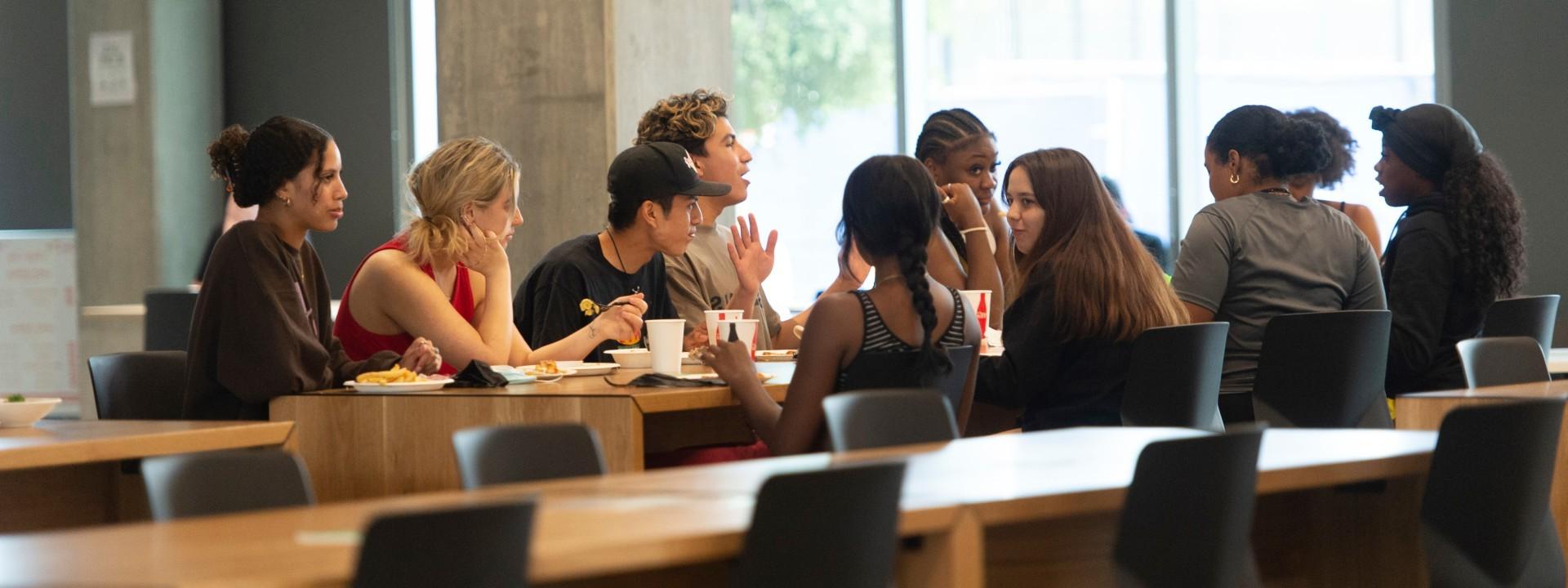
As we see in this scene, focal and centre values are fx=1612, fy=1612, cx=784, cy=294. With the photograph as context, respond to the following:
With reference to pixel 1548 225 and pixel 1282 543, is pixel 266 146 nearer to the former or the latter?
pixel 1282 543

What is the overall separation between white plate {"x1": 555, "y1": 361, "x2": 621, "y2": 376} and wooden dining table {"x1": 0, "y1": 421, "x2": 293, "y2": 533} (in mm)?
739

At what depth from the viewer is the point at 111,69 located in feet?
29.3

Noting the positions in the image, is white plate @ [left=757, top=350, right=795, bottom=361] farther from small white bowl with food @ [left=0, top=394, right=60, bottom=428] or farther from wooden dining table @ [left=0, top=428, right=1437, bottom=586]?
small white bowl with food @ [left=0, top=394, right=60, bottom=428]

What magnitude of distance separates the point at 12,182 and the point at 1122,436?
28.1 ft

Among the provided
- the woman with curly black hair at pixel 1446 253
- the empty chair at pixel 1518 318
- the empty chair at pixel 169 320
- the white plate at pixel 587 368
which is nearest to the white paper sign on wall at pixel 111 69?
the empty chair at pixel 169 320

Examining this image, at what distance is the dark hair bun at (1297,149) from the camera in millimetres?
4332

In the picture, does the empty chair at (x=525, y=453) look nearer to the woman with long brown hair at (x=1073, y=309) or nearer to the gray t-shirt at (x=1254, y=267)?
the woman with long brown hair at (x=1073, y=309)

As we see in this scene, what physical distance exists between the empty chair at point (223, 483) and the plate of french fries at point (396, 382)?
3.82 feet

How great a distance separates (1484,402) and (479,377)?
6.41ft

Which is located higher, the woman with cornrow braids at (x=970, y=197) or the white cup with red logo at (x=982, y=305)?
the woman with cornrow braids at (x=970, y=197)

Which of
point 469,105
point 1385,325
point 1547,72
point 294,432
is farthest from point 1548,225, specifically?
point 294,432

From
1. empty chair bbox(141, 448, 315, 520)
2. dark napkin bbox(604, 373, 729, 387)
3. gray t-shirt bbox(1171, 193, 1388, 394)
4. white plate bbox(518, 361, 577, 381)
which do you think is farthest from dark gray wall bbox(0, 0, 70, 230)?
empty chair bbox(141, 448, 315, 520)

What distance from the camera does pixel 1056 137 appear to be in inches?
327

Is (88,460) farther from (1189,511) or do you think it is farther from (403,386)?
(1189,511)
